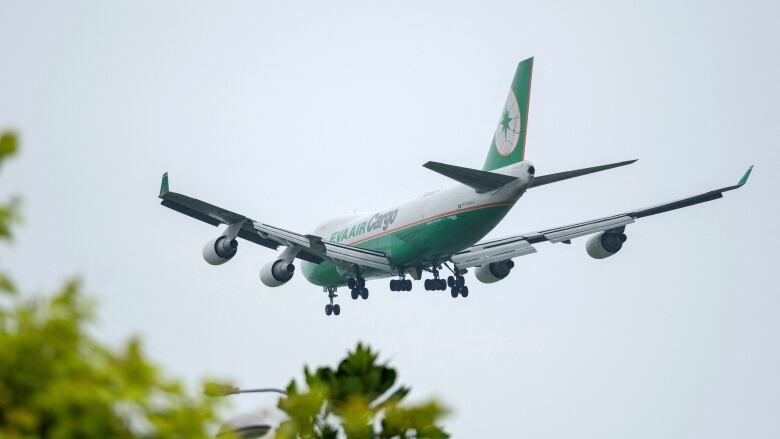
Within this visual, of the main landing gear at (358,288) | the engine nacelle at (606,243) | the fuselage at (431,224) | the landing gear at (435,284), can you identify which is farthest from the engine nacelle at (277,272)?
the engine nacelle at (606,243)

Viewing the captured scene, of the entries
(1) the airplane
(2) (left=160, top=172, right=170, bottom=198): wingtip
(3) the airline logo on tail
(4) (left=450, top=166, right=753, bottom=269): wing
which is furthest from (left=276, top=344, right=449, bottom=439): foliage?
(4) (left=450, top=166, right=753, bottom=269): wing

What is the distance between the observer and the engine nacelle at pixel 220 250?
5028cm

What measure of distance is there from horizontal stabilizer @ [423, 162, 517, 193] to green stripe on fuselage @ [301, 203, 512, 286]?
976 millimetres

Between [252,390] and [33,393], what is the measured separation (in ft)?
43.8

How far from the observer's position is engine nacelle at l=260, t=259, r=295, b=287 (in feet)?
178

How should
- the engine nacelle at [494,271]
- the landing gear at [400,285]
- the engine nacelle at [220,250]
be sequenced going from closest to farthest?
1. the engine nacelle at [220,250]
2. the landing gear at [400,285]
3. the engine nacelle at [494,271]

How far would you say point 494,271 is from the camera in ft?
190

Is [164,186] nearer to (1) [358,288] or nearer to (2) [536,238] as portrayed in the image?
(1) [358,288]

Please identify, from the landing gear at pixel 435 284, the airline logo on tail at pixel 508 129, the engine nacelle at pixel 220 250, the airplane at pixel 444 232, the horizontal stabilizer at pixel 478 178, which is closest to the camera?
the horizontal stabilizer at pixel 478 178

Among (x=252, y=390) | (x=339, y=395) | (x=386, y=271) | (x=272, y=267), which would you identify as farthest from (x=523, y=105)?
(x=339, y=395)

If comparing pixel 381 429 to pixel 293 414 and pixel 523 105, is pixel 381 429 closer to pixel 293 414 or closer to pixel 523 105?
pixel 293 414

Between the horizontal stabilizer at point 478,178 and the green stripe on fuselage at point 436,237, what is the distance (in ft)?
3.20

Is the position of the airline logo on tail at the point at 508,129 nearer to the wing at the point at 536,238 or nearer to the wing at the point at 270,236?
the wing at the point at 536,238

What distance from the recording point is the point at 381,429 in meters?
10.5
